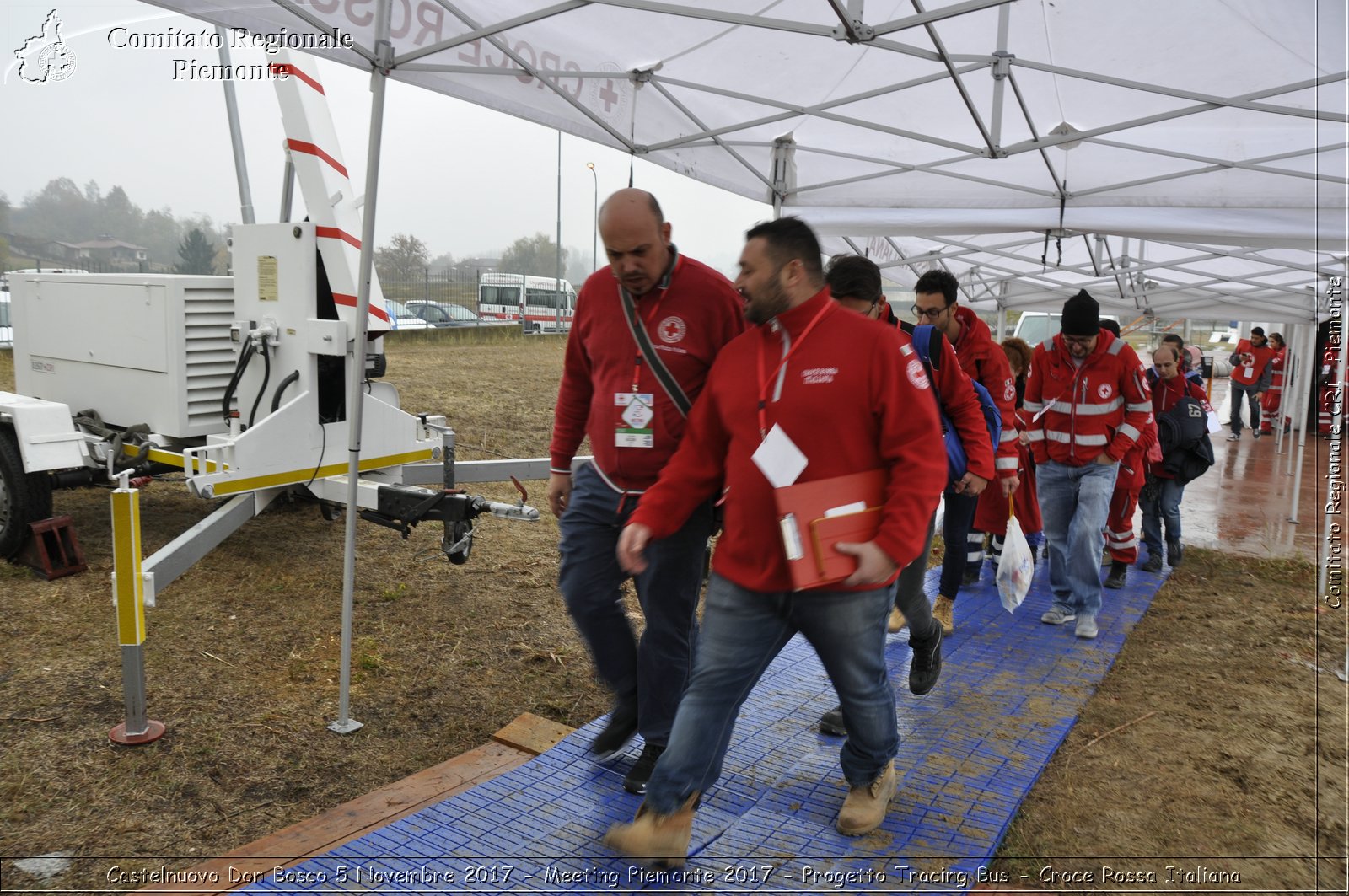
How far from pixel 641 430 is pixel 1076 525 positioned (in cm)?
371

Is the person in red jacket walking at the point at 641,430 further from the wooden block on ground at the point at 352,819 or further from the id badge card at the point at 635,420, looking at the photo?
the wooden block on ground at the point at 352,819

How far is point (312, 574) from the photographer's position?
6223 mm

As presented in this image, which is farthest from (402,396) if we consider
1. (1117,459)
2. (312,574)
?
(1117,459)

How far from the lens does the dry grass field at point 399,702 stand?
137 inches

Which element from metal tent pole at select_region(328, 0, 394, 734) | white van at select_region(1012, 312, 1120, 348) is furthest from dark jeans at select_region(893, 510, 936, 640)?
white van at select_region(1012, 312, 1120, 348)

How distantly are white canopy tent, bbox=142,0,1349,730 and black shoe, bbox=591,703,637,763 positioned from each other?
1232 millimetres

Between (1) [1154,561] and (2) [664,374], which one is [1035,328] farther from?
(2) [664,374]

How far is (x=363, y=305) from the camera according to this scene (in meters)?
3.79

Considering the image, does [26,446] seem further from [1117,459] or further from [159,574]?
[1117,459]

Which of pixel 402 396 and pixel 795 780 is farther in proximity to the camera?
pixel 402 396

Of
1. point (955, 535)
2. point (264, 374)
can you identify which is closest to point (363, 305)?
point (264, 374)

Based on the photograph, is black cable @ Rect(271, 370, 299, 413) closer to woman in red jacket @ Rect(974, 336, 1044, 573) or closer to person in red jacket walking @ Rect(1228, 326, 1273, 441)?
woman in red jacket @ Rect(974, 336, 1044, 573)

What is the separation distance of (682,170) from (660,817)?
464 cm

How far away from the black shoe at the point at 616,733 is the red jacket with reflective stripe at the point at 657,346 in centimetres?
98
